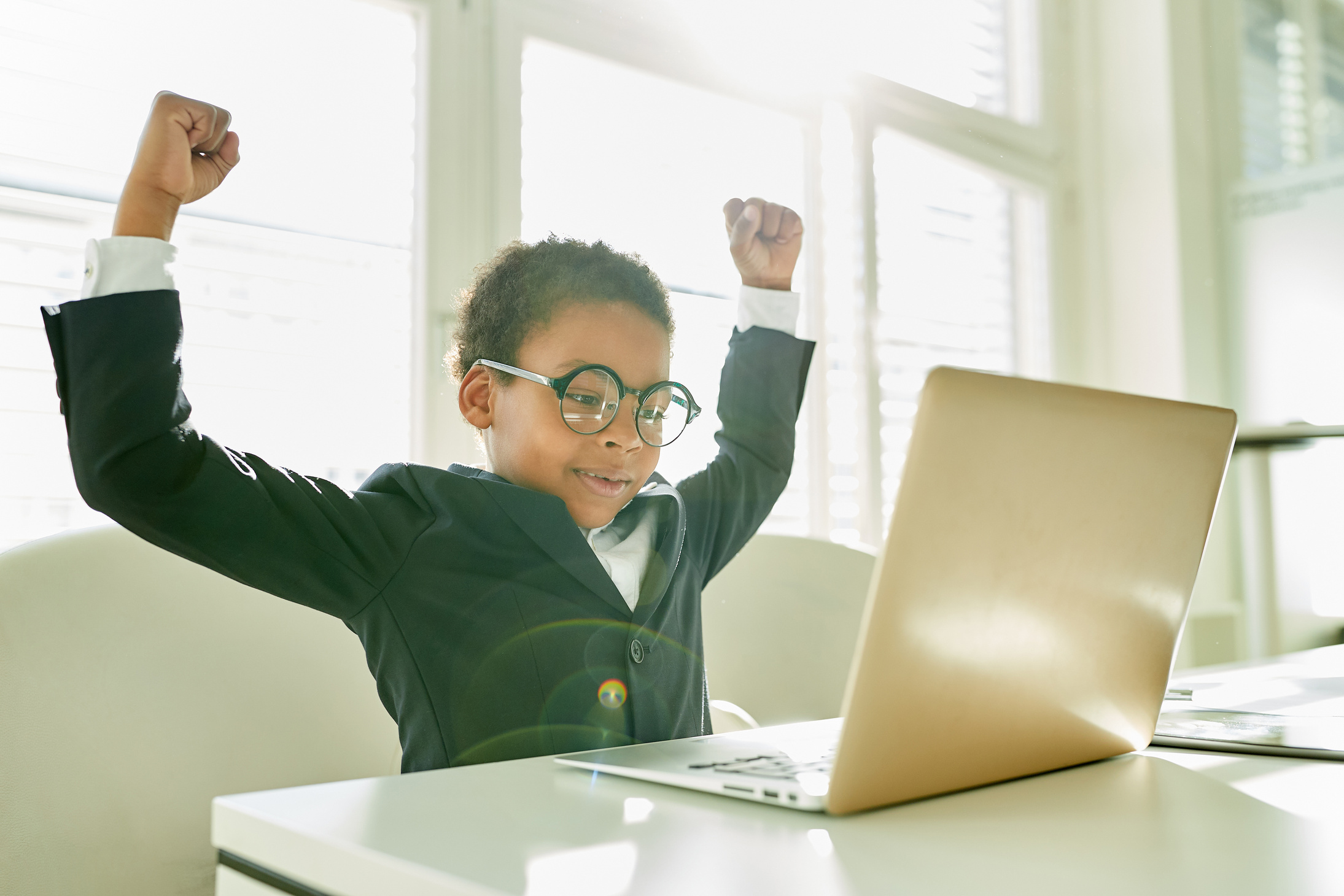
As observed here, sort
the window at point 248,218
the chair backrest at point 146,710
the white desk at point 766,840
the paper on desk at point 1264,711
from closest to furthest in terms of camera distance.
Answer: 1. the white desk at point 766,840
2. the paper on desk at point 1264,711
3. the chair backrest at point 146,710
4. the window at point 248,218

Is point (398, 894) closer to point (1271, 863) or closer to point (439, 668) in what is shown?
point (1271, 863)

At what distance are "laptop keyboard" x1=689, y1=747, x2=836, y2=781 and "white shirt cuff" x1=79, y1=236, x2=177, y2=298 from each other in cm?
50

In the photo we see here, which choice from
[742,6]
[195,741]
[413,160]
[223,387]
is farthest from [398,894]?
[742,6]

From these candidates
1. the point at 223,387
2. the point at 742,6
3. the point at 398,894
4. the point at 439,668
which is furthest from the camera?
the point at 742,6

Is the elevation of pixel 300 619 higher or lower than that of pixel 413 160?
lower

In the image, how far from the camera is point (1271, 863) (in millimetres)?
384

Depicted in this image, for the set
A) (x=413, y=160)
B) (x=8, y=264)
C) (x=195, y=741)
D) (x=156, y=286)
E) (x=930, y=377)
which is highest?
(x=413, y=160)

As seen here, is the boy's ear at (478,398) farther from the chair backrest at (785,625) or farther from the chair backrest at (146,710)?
the chair backrest at (785,625)

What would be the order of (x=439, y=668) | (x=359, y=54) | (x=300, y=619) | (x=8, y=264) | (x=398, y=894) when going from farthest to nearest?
1. (x=359, y=54)
2. (x=8, y=264)
3. (x=300, y=619)
4. (x=439, y=668)
5. (x=398, y=894)

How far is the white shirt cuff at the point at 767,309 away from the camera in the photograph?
1231 millimetres

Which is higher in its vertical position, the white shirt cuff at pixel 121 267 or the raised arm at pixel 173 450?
the white shirt cuff at pixel 121 267

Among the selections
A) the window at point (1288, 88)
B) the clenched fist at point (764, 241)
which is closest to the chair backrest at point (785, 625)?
the clenched fist at point (764, 241)

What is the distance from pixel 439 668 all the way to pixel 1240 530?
254cm

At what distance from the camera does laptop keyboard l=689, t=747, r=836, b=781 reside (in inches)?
19.7
